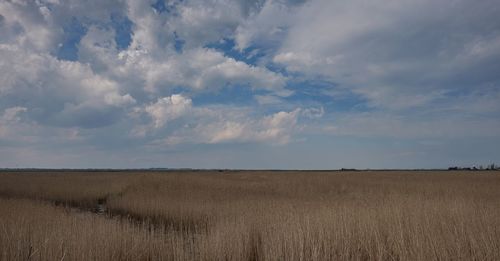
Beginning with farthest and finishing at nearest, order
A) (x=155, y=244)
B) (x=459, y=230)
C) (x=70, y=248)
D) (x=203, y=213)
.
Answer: (x=203, y=213), (x=155, y=244), (x=459, y=230), (x=70, y=248)

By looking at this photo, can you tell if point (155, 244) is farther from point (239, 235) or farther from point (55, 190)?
point (55, 190)

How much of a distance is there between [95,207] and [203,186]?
6.25m

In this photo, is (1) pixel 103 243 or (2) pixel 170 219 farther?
(2) pixel 170 219

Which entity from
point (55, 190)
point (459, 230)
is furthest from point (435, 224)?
point (55, 190)

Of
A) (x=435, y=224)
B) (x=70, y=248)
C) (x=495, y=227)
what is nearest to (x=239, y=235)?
(x=70, y=248)

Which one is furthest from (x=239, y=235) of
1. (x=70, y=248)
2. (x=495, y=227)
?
(x=495, y=227)

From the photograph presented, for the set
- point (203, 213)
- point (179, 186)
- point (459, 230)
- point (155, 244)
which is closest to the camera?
point (459, 230)

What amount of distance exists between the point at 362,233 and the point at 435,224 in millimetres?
1709

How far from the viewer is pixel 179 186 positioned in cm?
2280

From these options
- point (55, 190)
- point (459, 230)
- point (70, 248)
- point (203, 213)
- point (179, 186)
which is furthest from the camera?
point (55, 190)

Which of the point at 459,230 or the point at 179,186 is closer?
the point at 459,230

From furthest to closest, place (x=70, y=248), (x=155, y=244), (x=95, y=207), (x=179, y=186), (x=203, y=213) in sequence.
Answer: (x=179, y=186) < (x=95, y=207) < (x=203, y=213) < (x=155, y=244) < (x=70, y=248)

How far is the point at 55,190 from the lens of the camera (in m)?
25.0

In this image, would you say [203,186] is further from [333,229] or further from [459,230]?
[459,230]
